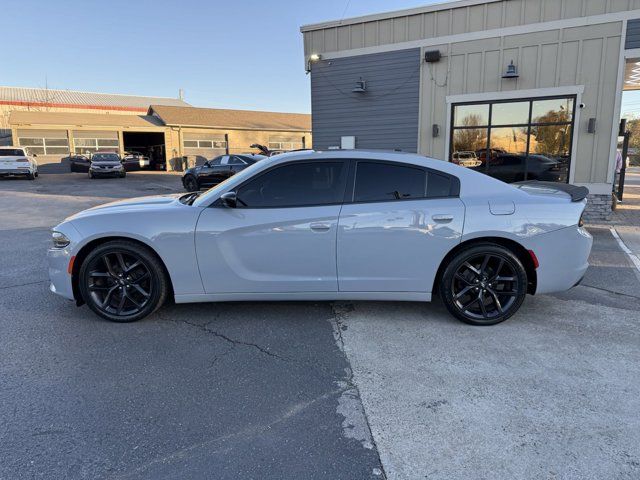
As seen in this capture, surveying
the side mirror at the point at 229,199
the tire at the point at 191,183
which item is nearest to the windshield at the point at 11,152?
the tire at the point at 191,183

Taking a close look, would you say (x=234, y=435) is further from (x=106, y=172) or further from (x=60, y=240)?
(x=106, y=172)

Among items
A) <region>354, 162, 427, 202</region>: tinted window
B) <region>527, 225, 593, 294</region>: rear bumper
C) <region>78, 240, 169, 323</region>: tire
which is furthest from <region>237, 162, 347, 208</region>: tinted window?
<region>527, 225, 593, 294</region>: rear bumper

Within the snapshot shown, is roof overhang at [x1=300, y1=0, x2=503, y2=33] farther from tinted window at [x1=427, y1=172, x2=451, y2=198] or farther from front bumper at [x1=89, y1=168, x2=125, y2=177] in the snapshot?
front bumper at [x1=89, y1=168, x2=125, y2=177]

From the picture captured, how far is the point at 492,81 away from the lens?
10.5 meters

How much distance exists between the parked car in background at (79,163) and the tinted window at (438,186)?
29775 mm

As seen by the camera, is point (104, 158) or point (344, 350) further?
point (104, 158)

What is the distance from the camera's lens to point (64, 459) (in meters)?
2.36

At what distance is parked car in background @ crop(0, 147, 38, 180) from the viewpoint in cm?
2264

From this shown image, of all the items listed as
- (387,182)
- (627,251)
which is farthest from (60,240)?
(627,251)

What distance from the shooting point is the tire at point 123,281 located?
4.05m

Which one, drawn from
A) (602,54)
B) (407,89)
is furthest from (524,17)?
(407,89)

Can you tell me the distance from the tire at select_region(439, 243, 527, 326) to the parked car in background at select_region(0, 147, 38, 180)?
2521 centimetres

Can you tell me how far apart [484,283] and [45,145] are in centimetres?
3369

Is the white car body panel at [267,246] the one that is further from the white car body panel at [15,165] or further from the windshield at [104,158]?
the windshield at [104,158]
